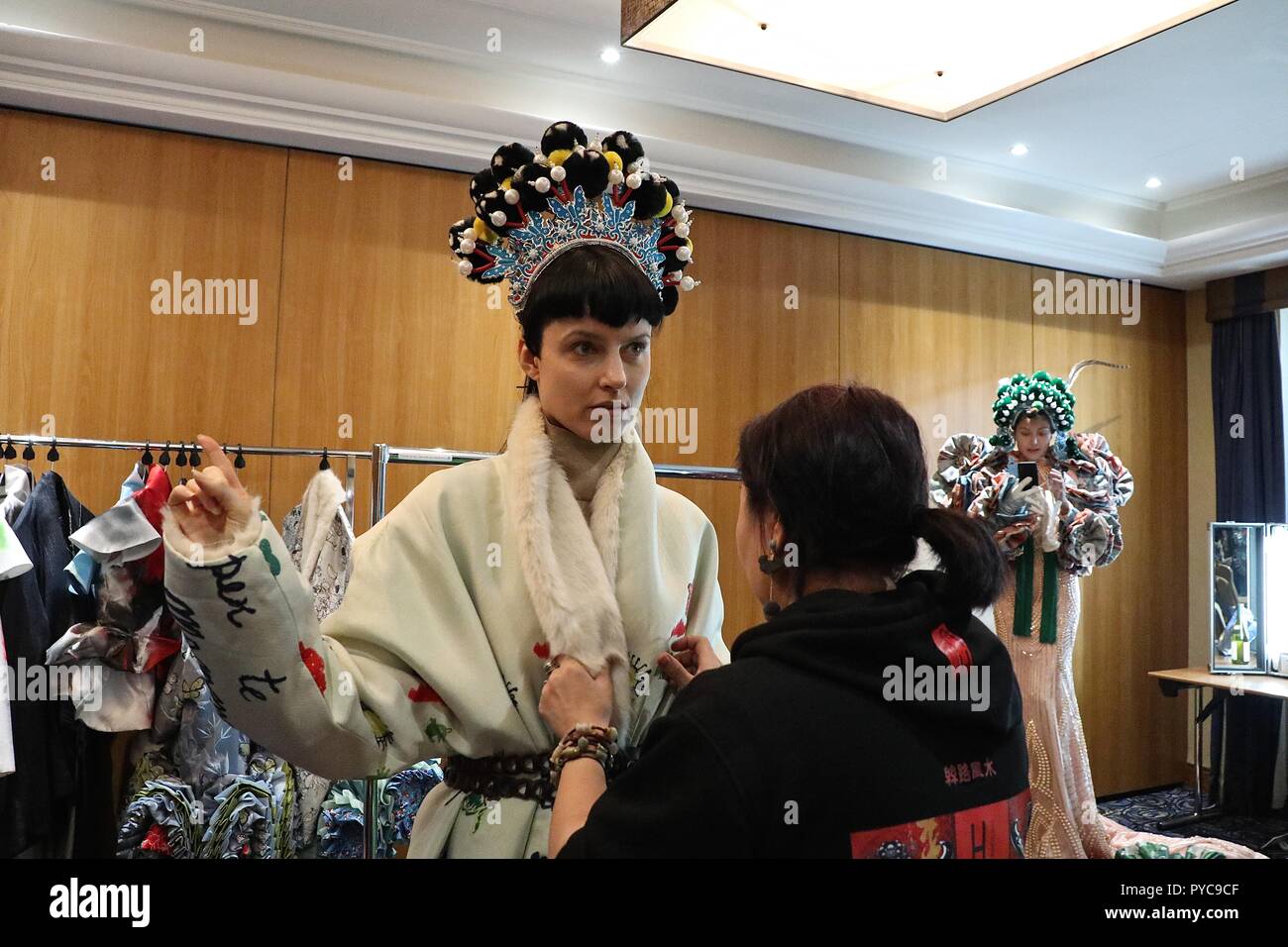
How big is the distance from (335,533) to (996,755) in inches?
88.5

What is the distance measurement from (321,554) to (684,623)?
176 cm

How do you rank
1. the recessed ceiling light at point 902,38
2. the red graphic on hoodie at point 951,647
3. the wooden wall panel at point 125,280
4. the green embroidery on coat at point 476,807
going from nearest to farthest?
the red graphic on hoodie at point 951,647
the green embroidery on coat at point 476,807
the recessed ceiling light at point 902,38
the wooden wall panel at point 125,280

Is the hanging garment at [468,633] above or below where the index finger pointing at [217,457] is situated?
below

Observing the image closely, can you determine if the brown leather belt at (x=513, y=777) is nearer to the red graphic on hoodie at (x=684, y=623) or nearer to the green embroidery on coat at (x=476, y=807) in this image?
the green embroidery on coat at (x=476, y=807)

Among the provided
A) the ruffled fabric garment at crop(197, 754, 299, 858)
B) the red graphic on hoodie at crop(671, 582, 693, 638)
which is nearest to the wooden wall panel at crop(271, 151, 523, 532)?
the ruffled fabric garment at crop(197, 754, 299, 858)

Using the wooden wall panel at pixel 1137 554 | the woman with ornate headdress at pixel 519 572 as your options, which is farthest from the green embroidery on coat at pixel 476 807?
the wooden wall panel at pixel 1137 554

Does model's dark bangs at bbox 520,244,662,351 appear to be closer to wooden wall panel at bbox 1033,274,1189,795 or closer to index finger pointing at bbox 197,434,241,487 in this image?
index finger pointing at bbox 197,434,241,487

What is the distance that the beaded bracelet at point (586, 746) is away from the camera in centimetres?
107

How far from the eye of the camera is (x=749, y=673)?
2.94 feet

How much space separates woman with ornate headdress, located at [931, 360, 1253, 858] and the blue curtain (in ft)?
5.52

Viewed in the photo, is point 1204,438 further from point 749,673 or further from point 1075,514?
point 749,673

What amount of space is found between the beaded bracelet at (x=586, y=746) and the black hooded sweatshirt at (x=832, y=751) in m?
0.17

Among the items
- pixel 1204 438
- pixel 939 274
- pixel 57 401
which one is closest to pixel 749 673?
pixel 57 401

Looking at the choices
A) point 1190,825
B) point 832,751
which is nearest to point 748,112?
point 832,751
